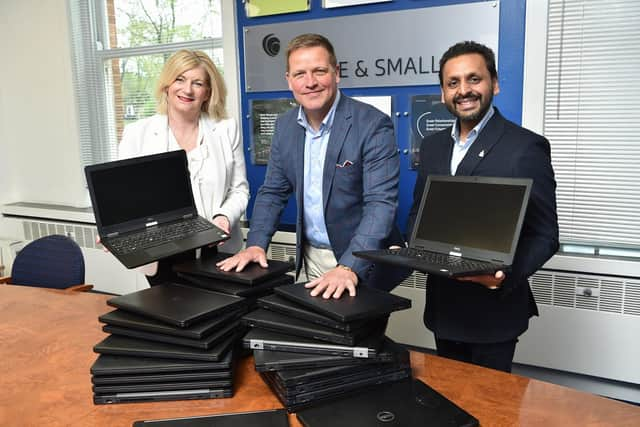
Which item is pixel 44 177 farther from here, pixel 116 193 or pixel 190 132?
pixel 116 193

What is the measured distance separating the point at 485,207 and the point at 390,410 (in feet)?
2.25

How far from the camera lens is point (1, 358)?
5.54 feet

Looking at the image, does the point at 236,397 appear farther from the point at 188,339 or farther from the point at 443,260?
the point at 443,260

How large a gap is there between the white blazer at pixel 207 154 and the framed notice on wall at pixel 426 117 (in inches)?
41.1

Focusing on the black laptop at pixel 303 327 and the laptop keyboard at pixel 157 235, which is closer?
the black laptop at pixel 303 327

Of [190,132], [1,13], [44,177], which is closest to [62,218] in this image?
[44,177]

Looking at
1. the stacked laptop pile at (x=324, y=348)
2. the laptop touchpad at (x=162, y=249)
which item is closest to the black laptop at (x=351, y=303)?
the stacked laptop pile at (x=324, y=348)

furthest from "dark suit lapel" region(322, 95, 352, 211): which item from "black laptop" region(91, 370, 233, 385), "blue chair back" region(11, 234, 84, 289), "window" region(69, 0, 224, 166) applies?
"window" region(69, 0, 224, 166)

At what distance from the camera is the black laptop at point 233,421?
1240 mm

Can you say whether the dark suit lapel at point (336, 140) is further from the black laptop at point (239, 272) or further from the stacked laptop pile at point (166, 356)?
the stacked laptop pile at point (166, 356)

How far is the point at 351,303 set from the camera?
4.57 feet

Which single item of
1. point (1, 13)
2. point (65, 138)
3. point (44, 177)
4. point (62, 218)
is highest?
point (1, 13)

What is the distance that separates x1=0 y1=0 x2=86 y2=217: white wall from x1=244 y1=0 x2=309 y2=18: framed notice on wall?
173cm

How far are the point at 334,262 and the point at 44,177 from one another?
3475 millimetres
